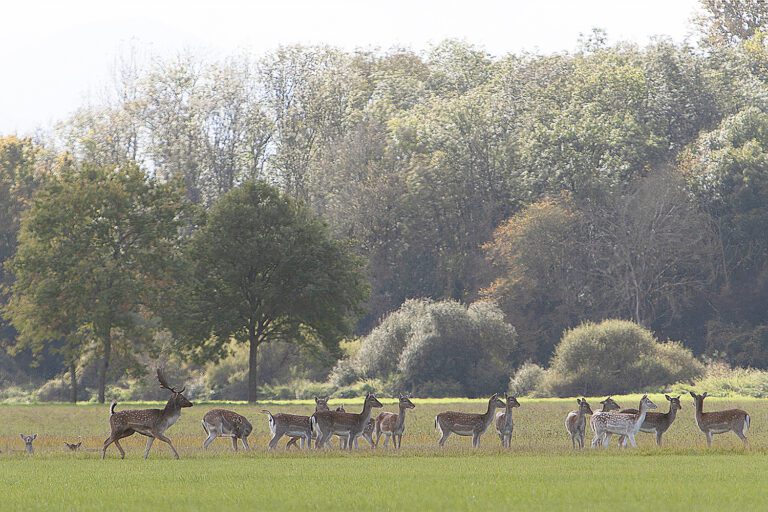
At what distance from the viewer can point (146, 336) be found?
67000mm

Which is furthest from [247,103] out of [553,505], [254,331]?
[553,505]

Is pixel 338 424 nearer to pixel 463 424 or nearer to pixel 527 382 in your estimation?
pixel 463 424

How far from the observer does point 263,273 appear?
6744cm

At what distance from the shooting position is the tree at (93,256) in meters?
66.4

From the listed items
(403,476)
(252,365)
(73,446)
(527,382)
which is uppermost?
(252,365)

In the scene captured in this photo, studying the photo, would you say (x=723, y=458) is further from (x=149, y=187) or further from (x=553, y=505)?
(x=149, y=187)

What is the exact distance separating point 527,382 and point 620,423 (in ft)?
126

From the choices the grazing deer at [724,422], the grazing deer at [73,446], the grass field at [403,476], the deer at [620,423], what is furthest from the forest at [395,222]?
the grazing deer at [724,422]

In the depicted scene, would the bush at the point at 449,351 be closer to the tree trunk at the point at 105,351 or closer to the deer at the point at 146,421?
the tree trunk at the point at 105,351

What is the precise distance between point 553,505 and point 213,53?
89205mm

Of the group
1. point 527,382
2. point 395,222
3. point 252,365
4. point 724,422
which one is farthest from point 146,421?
point 395,222

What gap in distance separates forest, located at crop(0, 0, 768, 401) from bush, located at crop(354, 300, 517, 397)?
11 cm

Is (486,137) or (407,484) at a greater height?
(486,137)

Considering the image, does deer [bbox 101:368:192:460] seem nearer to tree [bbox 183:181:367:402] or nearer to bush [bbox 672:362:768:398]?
tree [bbox 183:181:367:402]
